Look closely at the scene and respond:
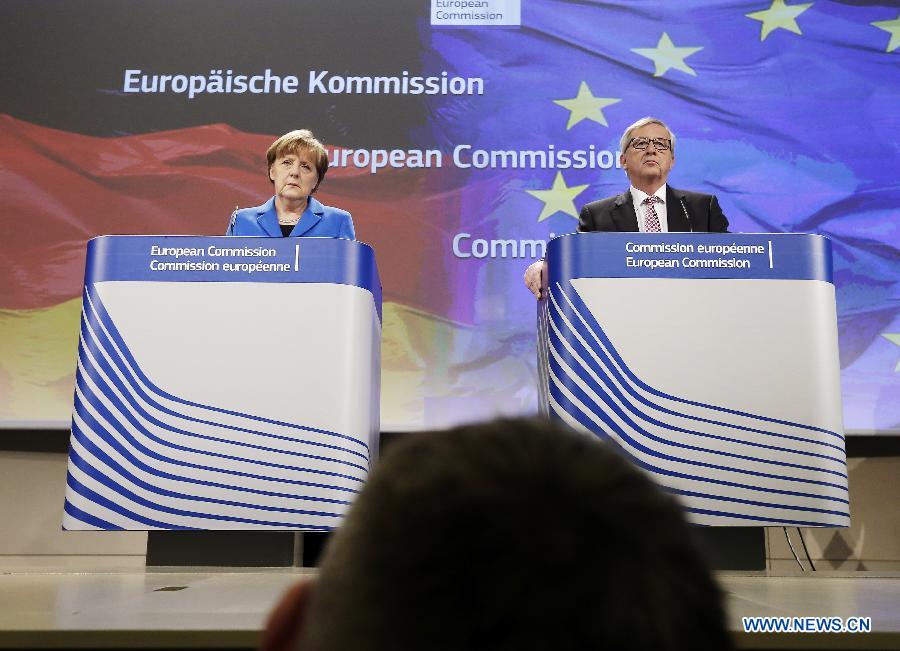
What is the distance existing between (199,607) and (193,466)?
1.16 meters

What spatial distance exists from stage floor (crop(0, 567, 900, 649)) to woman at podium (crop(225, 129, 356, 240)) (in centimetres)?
116

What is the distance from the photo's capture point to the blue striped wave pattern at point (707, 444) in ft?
7.59

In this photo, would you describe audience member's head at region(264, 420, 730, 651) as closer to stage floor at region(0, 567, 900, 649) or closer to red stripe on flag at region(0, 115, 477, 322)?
stage floor at region(0, 567, 900, 649)

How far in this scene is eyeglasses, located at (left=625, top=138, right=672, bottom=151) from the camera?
310cm

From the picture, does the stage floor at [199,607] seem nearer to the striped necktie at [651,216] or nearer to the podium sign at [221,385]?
the podium sign at [221,385]

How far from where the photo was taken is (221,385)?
7.86 ft

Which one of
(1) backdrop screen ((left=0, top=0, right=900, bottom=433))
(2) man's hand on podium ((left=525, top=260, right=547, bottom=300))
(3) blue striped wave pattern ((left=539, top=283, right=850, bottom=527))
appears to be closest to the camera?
(3) blue striped wave pattern ((left=539, top=283, right=850, bottom=527))

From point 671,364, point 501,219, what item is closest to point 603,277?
point 671,364

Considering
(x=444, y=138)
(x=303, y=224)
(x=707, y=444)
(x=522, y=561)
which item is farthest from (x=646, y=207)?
(x=522, y=561)

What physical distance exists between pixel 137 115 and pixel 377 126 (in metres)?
1.12

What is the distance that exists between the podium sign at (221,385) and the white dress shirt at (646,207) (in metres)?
1.00

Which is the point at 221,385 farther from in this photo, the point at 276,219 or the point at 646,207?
the point at 646,207

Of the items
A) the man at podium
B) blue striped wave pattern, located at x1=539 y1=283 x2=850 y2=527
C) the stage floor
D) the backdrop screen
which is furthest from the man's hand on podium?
the backdrop screen

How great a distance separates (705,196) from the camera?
3.01 m
